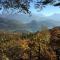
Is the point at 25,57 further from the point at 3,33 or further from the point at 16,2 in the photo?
the point at 16,2

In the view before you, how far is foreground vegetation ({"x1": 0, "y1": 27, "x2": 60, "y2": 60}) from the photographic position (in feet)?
31.2

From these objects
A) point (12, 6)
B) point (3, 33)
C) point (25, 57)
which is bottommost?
point (25, 57)

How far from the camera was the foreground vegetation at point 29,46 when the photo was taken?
31.2 feet

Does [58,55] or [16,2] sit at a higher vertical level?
[16,2]

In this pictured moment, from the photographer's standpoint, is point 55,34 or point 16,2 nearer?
point 16,2

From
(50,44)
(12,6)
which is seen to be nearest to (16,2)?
(12,6)

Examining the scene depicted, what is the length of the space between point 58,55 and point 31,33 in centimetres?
138

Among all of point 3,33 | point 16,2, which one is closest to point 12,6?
point 16,2

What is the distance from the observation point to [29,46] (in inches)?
388

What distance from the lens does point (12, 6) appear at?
9.89 m

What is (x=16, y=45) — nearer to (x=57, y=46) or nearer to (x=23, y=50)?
(x=23, y=50)

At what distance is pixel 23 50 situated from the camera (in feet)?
31.6

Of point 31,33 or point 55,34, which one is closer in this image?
point 31,33

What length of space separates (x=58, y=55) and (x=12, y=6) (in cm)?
260
